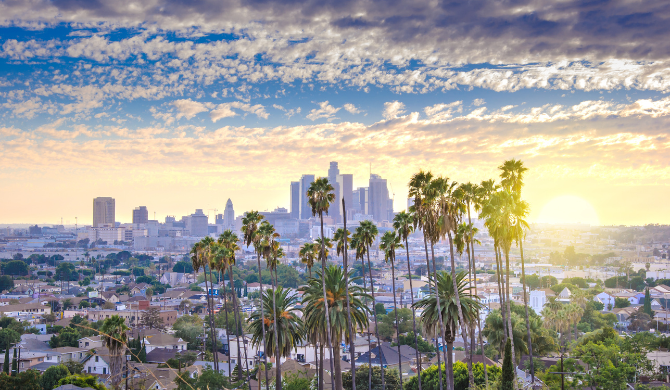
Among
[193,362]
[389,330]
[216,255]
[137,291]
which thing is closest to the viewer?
[216,255]

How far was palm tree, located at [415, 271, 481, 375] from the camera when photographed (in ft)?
102

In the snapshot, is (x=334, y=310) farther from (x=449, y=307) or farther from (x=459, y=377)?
(x=459, y=377)

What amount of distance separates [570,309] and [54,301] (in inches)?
5321

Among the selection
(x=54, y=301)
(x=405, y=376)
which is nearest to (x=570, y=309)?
(x=405, y=376)

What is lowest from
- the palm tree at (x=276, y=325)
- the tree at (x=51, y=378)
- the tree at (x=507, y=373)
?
the tree at (x=51, y=378)

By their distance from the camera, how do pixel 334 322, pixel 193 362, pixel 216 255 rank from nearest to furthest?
pixel 334 322 < pixel 216 255 < pixel 193 362

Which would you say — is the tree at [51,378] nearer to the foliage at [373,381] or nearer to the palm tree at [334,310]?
the foliage at [373,381]

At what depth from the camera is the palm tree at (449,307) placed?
102 ft

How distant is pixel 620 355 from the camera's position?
1404 inches

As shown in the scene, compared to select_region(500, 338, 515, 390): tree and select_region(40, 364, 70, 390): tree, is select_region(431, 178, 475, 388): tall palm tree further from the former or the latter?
select_region(40, 364, 70, 390): tree

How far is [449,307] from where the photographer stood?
103 ft

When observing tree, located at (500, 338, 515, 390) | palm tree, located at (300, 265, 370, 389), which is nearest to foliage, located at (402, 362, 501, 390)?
tree, located at (500, 338, 515, 390)

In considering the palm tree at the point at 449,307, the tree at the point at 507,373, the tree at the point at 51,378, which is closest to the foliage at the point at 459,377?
the tree at the point at 507,373

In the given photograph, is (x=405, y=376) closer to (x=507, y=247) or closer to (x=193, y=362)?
(x=193, y=362)
